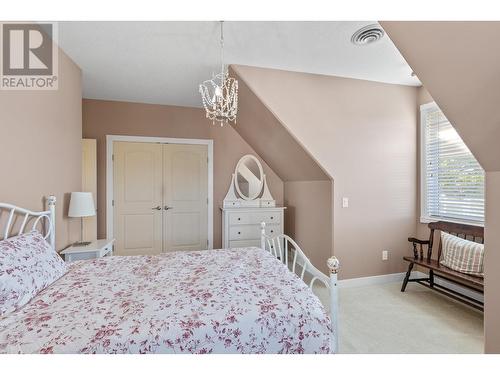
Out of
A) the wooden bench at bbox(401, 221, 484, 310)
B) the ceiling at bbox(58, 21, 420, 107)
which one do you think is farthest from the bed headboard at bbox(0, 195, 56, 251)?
the wooden bench at bbox(401, 221, 484, 310)

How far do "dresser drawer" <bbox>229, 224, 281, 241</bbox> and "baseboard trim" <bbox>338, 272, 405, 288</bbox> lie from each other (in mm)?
1268

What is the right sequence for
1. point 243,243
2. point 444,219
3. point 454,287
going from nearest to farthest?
point 454,287 < point 444,219 < point 243,243

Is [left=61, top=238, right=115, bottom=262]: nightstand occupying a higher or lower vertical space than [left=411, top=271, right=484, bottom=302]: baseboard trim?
higher

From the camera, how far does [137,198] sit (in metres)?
3.91

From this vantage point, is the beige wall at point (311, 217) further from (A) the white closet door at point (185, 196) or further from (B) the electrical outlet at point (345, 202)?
(A) the white closet door at point (185, 196)

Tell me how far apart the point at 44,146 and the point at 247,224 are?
2.62 meters

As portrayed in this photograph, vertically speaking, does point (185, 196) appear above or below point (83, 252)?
above

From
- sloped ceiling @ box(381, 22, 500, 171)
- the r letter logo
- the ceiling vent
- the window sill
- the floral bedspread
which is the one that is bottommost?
the floral bedspread

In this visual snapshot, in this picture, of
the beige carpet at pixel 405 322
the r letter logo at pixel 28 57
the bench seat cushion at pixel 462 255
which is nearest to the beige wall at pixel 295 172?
the beige carpet at pixel 405 322

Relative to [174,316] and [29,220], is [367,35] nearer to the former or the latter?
[174,316]

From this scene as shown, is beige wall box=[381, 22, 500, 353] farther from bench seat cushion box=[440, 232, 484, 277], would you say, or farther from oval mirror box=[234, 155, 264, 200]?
oval mirror box=[234, 155, 264, 200]

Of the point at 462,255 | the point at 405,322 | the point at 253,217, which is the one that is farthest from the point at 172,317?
the point at 253,217

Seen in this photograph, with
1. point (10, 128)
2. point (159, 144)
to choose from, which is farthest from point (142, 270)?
point (159, 144)

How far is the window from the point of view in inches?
103
